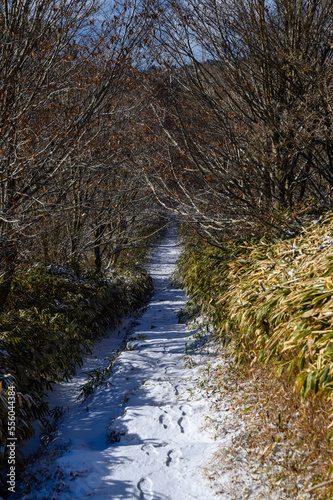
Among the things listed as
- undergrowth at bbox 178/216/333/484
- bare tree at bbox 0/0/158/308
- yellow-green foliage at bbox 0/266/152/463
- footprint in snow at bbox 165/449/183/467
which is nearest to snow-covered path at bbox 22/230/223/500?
footprint in snow at bbox 165/449/183/467

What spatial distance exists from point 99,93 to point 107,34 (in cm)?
103

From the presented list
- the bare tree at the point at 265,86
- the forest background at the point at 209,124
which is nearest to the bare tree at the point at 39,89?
the forest background at the point at 209,124

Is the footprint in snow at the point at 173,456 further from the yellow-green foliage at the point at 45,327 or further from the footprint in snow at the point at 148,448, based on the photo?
the yellow-green foliage at the point at 45,327

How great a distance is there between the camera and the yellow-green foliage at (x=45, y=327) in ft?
10.9

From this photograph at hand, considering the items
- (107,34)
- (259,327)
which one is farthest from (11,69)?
(259,327)

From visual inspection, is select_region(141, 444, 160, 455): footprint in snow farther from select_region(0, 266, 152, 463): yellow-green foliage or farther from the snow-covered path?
select_region(0, 266, 152, 463): yellow-green foliage

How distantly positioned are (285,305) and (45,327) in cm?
298

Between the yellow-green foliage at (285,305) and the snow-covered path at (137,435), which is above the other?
the yellow-green foliage at (285,305)

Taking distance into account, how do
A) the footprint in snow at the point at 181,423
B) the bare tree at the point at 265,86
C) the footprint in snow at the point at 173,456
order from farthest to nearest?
the bare tree at the point at 265,86 < the footprint in snow at the point at 181,423 < the footprint in snow at the point at 173,456

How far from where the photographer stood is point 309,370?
2.38 metres

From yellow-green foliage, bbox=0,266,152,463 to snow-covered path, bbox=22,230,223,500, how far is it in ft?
1.23

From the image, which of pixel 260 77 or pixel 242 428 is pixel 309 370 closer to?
pixel 242 428

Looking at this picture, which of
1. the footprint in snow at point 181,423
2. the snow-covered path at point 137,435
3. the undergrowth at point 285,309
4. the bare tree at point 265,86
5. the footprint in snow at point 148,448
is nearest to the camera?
the undergrowth at point 285,309

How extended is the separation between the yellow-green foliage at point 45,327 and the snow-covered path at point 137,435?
1.23 ft
